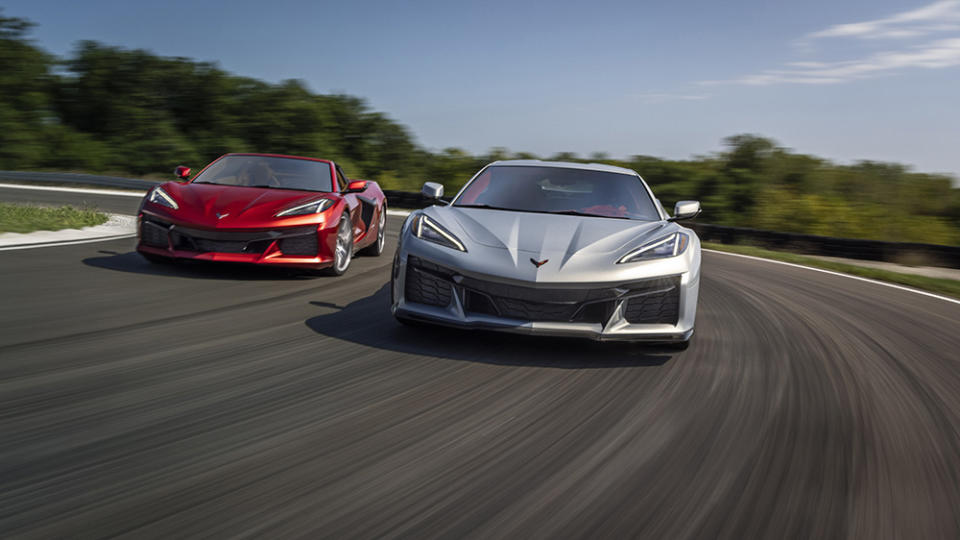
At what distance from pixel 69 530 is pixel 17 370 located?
6.31 feet

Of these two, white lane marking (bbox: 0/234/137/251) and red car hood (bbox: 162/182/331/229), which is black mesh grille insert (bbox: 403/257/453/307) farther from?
white lane marking (bbox: 0/234/137/251)

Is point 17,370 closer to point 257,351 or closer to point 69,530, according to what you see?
point 257,351

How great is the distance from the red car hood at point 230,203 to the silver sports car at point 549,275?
2200 millimetres

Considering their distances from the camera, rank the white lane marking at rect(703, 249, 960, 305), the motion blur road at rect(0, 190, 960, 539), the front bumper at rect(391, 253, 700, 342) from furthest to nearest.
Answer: the white lane marking at rect(703, 249, 960, 305) < the front bumper at rect(391, 253, 700, 342) < the motion blur road at rect(0, 190, 960, 539)

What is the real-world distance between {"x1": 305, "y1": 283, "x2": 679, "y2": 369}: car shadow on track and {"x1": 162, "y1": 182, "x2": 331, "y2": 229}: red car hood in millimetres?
1693

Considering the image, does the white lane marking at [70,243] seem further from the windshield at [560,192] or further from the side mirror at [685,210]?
the side mirror at [685,210]

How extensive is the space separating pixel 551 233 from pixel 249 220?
3101mm

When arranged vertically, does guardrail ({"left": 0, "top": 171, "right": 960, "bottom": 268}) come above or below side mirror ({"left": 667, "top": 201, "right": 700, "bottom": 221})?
below

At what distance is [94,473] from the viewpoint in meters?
2.59

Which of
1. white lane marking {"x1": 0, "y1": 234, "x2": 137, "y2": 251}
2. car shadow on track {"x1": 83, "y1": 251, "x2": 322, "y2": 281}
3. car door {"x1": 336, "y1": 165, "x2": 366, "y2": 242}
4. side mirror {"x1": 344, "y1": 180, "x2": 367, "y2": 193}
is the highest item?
side mirror {"x1": 344, "y1": 180, "x2": 367, "y2": 193}

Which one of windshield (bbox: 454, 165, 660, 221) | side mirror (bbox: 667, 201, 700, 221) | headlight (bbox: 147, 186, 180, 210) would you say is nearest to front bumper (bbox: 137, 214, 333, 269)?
headlight (bbox: 147, 186, 180, 210)

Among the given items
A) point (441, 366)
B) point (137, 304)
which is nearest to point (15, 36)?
point (137, 304)

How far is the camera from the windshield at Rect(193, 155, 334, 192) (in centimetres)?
802

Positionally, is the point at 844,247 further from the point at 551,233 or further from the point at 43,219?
the point at 43,219
